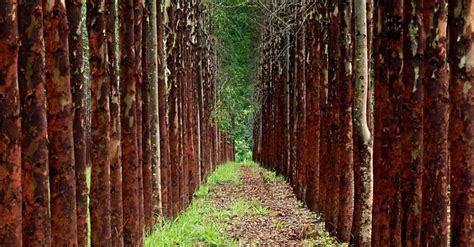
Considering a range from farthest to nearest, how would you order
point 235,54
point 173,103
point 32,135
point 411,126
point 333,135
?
point 235,54
point 173,103
point 333,135
point 411,126
point 32,135

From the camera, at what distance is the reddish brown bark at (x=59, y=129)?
231 inches

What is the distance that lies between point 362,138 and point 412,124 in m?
3.55

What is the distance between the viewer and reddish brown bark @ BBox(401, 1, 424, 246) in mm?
6379

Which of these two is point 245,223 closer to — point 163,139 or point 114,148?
point 163,139

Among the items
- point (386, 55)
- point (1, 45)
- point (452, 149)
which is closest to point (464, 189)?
point (452, 149)

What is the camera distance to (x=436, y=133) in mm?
5988

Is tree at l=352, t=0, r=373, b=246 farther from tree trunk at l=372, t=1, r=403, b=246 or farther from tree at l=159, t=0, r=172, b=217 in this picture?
tree at l=159, t=0, r=172, b=217

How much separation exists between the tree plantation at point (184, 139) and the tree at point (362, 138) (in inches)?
0.9

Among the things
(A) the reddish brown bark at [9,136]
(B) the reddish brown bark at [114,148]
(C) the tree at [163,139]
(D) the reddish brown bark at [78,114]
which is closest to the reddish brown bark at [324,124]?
(C) the tree at [163,139]

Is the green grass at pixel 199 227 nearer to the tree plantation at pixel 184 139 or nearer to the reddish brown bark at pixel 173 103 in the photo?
the tree plantation at pixel 184 139

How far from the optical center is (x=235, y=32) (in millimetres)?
43531

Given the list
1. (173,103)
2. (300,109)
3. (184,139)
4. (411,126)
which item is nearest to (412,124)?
(411,126)

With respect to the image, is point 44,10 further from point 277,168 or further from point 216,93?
point 216,93

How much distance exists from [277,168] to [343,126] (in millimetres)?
17223
